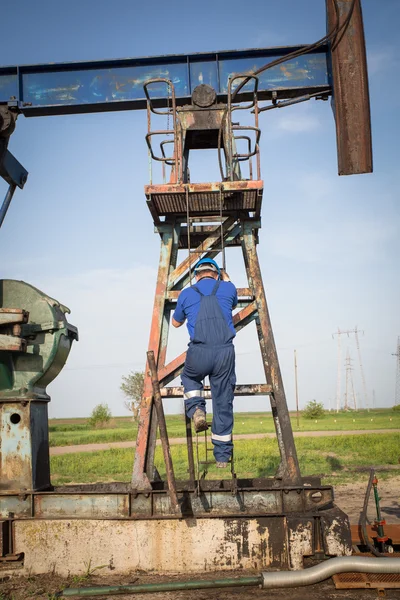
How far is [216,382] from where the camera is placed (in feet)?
16.9

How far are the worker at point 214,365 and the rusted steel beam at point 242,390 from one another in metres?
0.86

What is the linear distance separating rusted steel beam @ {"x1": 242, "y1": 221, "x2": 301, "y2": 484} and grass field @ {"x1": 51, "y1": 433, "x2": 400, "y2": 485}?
5.95 metres

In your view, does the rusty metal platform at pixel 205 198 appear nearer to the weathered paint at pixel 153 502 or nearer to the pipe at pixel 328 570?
the weathered paint at pixel 153 502

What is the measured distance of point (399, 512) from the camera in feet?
27.4

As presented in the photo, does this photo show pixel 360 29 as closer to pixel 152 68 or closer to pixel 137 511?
pixel 152 68

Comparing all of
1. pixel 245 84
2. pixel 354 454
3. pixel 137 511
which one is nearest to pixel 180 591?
pixel 137 511

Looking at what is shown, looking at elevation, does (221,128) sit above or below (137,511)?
above

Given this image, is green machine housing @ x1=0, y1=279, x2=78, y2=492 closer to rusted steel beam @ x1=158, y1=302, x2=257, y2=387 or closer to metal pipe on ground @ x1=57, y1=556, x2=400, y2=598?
rusted steel beam @ x1=158, y1=302, x2=257, y2=387

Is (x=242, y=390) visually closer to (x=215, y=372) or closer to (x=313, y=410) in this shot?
(x=215, y=372)

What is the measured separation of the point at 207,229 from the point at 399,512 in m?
4.64

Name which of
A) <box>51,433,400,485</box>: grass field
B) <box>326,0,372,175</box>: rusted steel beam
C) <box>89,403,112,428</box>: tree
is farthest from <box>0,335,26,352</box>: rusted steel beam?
<box>89,403,112,428</box>: tree

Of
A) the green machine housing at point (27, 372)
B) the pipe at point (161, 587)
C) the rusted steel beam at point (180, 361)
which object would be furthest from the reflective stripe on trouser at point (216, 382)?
the green machine housing at point (27, 372)

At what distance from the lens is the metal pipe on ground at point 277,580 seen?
4648 millimetres

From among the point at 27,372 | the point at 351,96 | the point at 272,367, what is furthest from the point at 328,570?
the point at 351,96
